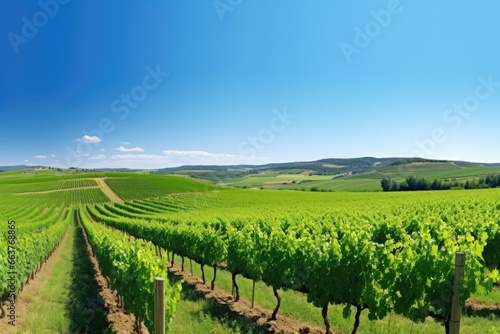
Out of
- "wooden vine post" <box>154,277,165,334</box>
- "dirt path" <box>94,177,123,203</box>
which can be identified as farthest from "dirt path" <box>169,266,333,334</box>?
"dirt path" <box>94,177,123,203</box>

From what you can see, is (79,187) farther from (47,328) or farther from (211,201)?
(47,328)

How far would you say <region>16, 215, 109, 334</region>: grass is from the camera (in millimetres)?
10992

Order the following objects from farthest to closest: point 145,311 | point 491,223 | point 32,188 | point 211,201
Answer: point 32,188 → point 211,201 → point 491,223 → point 145,311

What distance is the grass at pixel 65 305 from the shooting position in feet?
36.1

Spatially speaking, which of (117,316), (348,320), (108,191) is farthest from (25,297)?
(108,191)

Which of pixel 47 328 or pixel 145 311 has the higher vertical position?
pixel 145 311

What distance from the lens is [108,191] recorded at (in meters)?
115

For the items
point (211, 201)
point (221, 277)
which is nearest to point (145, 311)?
point (221, 277)

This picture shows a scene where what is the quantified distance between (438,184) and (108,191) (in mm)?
98231

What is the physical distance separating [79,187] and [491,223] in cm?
12776

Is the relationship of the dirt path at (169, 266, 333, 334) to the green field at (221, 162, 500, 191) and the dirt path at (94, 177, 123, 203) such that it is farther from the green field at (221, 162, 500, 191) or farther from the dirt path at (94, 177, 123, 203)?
the green field at (221, 162, 500, 191)

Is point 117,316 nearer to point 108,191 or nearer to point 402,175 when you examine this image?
point 108,191

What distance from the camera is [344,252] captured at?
9297mm

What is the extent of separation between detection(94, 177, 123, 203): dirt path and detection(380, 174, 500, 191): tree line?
259ft
